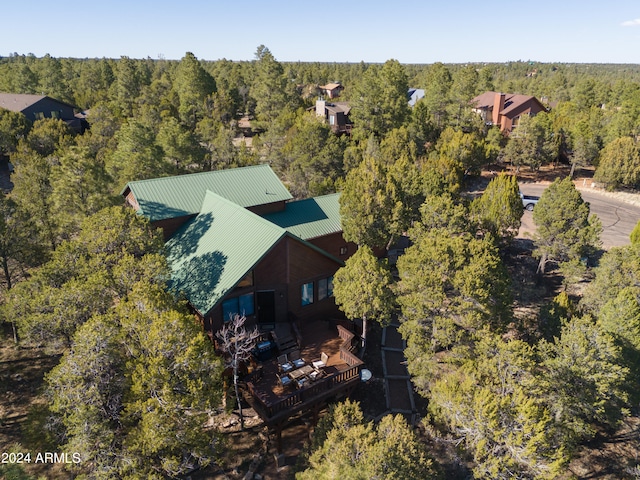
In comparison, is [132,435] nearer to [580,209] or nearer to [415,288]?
[415,288]

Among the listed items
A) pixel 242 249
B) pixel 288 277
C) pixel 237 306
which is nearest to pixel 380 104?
pixel 288 277

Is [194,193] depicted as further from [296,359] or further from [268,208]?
[296,359]

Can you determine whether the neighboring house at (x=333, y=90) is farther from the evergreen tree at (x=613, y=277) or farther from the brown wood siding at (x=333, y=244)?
the evergreen tree at (x=613, y=277)

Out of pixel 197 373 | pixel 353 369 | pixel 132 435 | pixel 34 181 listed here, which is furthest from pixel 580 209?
pixel 34 181

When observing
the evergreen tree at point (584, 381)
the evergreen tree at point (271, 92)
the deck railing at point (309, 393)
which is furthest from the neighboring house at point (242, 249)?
the evergreen tree at point (271, 92)

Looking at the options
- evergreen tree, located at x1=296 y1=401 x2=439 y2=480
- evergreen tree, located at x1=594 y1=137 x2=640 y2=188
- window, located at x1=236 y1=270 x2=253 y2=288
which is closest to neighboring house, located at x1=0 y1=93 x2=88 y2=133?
window, located at x1=236 y1=270 x2=253 y2=288

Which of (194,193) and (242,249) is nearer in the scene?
(242,249)
